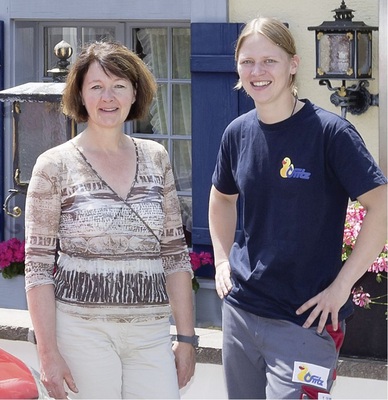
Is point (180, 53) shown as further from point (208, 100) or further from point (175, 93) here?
point (208, 100)

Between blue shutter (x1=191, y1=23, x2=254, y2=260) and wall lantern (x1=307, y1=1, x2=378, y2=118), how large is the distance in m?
0.53

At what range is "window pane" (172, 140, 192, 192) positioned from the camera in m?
7.03

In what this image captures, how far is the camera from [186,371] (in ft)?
11.5

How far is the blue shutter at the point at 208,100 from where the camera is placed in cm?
635

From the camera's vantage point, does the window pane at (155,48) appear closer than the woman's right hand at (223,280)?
No

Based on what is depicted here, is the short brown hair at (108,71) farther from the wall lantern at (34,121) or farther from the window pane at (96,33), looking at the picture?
the window pane at (96,33)

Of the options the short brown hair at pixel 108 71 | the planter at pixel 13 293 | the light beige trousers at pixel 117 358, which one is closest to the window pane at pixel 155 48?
the planter at pixel 13 293

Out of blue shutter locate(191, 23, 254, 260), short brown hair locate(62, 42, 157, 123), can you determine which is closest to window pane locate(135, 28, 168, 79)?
blue shutter locate(191, 23, 254, 260)

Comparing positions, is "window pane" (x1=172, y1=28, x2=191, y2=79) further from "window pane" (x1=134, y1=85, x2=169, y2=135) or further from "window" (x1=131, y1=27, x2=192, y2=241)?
"window pane" (x1=134, y1=85, x2=169, y2=135)

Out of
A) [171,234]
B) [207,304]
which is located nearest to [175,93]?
[207,304]

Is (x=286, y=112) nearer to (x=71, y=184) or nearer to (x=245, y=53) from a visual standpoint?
(x=245, y=53)

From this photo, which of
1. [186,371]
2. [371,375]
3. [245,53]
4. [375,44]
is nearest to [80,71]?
[245,53]

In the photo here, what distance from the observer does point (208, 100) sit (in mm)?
6441

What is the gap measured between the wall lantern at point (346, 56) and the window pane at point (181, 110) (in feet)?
3.98
